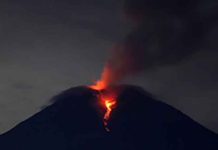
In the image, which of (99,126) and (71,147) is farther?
(99,126)

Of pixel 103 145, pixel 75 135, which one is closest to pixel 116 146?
pixel 103 145

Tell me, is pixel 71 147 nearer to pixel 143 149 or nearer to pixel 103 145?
pixel 103 145

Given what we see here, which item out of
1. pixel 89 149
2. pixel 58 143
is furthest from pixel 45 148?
pixel 89 149

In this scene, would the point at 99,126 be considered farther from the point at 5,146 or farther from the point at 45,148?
the point at 5,146

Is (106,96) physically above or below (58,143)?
above

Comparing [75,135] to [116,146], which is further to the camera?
[75,135]

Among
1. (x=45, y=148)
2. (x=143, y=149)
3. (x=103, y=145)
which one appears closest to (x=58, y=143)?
(x=45, y=148)

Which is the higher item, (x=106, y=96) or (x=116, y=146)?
(x=106, y=96)

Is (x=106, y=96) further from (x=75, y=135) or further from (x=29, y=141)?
(x=29, y=141)
